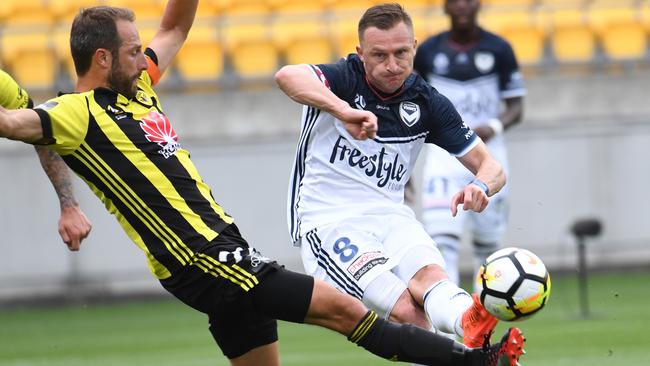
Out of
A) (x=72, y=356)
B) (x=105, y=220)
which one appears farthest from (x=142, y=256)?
(x=72, y=356)

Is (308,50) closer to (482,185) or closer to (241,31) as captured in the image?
(241,31)

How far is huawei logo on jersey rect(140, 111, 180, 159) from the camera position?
5988mm

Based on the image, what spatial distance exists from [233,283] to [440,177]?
14.7 feet

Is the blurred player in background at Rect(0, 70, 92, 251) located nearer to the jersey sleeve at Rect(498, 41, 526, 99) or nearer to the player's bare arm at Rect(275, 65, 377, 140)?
the player's bare arm at Rect(275, 65, 377, 140)

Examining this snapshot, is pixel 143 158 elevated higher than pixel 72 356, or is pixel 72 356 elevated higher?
pixel 143 158

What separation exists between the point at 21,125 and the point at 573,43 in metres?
11.0

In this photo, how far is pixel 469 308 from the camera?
6.09 meters

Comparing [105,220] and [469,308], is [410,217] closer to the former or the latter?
[469,308]

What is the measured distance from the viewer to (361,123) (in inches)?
231

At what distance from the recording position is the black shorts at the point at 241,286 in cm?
586

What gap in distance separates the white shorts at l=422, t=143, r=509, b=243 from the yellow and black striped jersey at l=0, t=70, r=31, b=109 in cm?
393

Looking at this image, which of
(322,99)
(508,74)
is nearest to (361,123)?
(322,99)

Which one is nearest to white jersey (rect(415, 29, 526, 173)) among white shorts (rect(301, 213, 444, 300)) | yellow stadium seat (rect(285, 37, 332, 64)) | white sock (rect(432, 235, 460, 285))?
white sock (rect(432, 235, 460, 285))

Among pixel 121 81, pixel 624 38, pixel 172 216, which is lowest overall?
pixel 624 38
